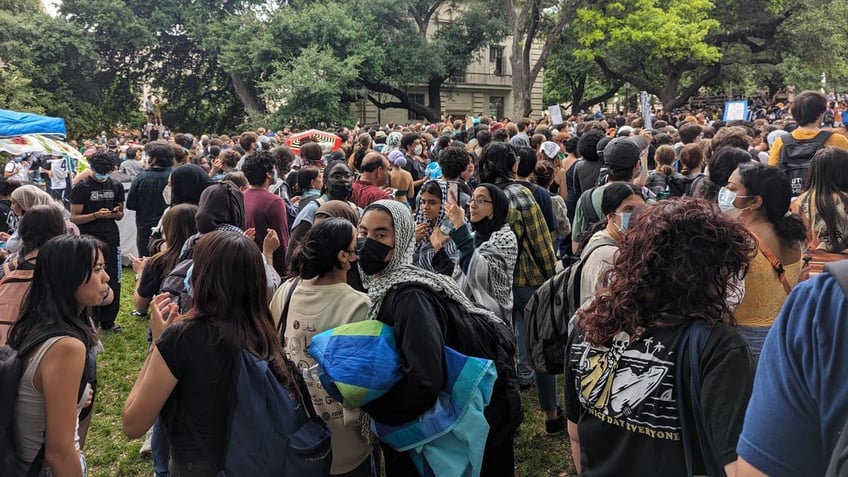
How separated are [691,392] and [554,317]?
3.82 feet

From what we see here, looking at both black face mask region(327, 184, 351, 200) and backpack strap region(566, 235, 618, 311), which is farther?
black face mask region(327, 184, 351, 200)

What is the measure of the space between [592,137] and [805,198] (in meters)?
2.83

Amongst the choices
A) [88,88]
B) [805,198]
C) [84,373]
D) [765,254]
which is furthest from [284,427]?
[88,88]

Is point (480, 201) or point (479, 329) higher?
point (480, 201)

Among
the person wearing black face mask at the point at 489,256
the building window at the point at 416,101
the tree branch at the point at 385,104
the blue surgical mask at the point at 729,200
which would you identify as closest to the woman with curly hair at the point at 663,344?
the blue surgical mask at the point at 729,200

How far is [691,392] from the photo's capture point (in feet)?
6.10

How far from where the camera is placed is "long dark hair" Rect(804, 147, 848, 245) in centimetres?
379

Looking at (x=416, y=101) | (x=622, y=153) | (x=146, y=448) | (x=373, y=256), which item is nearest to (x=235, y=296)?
(x=373, y=256)

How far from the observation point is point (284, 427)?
2.35m

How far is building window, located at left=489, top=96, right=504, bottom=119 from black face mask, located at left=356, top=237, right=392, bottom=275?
4582 centimetres

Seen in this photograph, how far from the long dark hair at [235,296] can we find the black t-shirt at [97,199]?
5.01 m

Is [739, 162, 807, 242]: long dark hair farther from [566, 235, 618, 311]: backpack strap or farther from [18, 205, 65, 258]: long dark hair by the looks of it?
[18, 205, 65, 258]: long dark hair

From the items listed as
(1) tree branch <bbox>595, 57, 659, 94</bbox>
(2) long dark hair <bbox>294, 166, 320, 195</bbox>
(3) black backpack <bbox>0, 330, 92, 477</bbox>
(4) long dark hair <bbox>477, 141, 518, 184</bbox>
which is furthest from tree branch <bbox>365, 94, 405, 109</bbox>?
(3) black backpack <bbox>0, 330, 92, 477</bbox>

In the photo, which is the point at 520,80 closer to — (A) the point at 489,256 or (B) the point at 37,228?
(A) the point at 489,256
